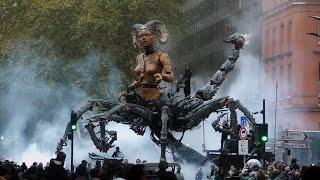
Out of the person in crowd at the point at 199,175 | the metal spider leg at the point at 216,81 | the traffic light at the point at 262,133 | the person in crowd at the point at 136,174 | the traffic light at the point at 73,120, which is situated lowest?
the person in crowd at the point at 136,174

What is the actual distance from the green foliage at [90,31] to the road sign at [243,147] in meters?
30.5

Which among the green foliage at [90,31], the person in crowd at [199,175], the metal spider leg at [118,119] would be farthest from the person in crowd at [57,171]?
the green foliage at [90,31]

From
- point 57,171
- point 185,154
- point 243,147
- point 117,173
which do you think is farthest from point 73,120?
point 57,171

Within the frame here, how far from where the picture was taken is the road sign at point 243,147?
35781 mm

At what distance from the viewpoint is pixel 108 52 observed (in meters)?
67.9

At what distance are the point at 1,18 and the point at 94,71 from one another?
463 inches

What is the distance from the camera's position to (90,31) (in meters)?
68.8

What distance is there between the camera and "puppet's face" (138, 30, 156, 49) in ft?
117

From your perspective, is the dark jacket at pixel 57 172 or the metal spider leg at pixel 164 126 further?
the metal spider leg at pixel 164 126

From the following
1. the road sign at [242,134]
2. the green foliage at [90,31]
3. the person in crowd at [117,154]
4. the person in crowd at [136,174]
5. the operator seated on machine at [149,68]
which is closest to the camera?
the person in crowd at [136,174]

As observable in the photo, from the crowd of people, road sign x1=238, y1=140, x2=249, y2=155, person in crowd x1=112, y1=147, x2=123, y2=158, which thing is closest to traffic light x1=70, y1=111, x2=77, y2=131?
person in crowd x1=112, y1=147, x2=123, y2=158

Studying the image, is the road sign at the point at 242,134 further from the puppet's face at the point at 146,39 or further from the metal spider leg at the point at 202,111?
the puppet's face at the point at 146,39

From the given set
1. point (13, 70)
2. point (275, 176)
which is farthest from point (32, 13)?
point (275, 176)

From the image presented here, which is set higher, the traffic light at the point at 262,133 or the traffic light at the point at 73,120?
the traffic light at the point at 73,120
